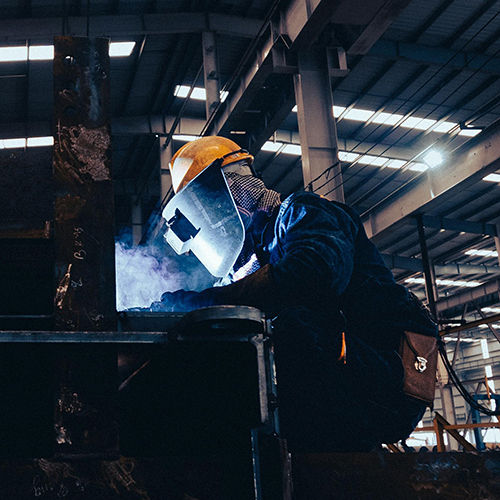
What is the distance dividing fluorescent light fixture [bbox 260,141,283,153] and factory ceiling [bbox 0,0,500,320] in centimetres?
7

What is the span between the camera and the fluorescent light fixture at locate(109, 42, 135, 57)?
10125 mm

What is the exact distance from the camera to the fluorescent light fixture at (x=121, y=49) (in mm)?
10125

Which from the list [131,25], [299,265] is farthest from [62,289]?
[131,25]

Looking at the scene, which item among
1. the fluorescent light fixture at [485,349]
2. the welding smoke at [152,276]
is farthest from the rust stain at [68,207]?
the fluorescent light fixture at [485,349]

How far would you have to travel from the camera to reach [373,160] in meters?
13.2

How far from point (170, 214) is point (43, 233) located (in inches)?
54.8

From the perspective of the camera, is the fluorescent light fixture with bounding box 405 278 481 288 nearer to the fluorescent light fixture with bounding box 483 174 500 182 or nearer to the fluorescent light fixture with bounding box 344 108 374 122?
the fluorescent light fixture with bounding box 483 174 500 182

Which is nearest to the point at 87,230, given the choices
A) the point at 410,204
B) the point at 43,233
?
the point at 43,233

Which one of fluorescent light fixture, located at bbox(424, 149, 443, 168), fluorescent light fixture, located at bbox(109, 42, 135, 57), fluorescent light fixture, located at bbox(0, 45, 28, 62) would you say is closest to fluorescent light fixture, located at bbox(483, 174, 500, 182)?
fluorescent light fixture, located at bbox(424, 149, 443, 168)

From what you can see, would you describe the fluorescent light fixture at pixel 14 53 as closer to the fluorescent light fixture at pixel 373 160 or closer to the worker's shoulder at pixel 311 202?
the fluorescent light fixture at pixel 373 160

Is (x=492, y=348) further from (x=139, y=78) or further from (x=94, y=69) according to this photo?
(x=94, y=69)

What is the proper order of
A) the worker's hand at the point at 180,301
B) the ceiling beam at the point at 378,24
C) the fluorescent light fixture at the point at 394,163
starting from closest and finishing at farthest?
the worker's hand at the point at 180,301, the ceiling beam at the point at 378,24, the fluorescent light fixture at the point at 394,163

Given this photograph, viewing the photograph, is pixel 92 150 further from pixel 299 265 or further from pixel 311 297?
pixel 311 297

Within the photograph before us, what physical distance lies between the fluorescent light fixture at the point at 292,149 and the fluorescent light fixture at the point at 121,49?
4.01 metres
